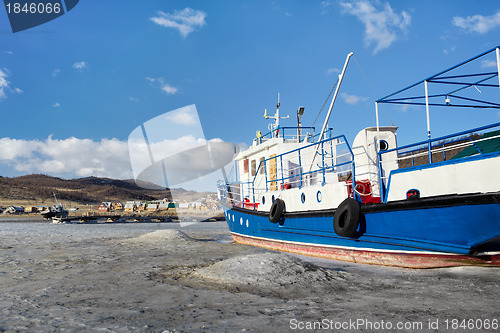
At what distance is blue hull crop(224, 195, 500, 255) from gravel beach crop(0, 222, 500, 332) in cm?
54

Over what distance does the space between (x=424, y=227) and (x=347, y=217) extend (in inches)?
70.1

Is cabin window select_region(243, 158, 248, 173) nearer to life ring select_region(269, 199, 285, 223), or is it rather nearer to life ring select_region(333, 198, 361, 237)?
life ring select_region(269, 199, 285, 223)

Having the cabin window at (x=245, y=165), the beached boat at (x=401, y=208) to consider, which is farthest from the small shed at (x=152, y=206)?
the beached boat at (x=401, y=208)

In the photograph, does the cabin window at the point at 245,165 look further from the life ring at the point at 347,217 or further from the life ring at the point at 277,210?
the life ring at the point at 347,217

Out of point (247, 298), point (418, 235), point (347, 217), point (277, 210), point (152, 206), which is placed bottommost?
point (152, 206)

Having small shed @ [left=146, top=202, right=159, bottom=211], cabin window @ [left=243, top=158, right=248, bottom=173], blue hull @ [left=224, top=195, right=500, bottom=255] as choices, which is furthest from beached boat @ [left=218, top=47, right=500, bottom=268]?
small shed @ [left=146, top=202, right=159, bottom=211]

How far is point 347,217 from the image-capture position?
27.9 ft

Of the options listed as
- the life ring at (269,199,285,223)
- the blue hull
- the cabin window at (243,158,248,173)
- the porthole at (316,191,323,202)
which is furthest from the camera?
the cabin window at (243,158,248,173)

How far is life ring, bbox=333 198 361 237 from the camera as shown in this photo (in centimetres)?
838

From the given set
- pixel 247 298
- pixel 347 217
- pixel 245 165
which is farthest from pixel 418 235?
pixel 245 165

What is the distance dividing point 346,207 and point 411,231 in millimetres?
1608

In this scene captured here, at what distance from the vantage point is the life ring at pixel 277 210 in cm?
1155

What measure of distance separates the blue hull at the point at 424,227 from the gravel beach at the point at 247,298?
0.54m

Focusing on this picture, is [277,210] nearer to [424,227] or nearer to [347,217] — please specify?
[347,217]
